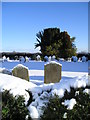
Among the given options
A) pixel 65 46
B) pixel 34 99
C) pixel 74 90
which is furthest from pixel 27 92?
pixel 65 46

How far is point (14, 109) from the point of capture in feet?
7.72

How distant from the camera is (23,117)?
2.34m

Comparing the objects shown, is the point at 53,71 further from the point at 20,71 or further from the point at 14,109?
the point at 14,109

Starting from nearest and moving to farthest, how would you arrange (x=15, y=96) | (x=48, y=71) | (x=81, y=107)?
(x=81, y=107) < (x=15, y=96) < (x=48, y=71)

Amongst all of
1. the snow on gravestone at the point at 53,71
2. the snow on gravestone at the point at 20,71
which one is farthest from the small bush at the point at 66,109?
the snow on gravestone at the point at 53,71

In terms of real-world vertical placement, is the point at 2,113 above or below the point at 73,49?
below

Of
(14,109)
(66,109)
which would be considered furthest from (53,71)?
(66,109)

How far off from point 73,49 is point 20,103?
2326cm

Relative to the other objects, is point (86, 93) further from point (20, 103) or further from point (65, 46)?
point (65, 46)

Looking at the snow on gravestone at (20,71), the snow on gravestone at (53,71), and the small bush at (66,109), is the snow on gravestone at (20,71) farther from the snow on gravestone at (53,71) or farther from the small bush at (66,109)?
the small bush at (66,109)

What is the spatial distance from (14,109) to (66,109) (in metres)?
0.58

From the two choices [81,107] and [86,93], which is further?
[86,93]

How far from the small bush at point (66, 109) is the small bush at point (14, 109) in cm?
25

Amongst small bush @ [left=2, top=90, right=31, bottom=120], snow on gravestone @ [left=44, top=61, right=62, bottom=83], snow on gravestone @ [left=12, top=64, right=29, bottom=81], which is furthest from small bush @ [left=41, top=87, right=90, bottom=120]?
snow on gravestone @ [left=44, top=61, right=62, bottom=83]
